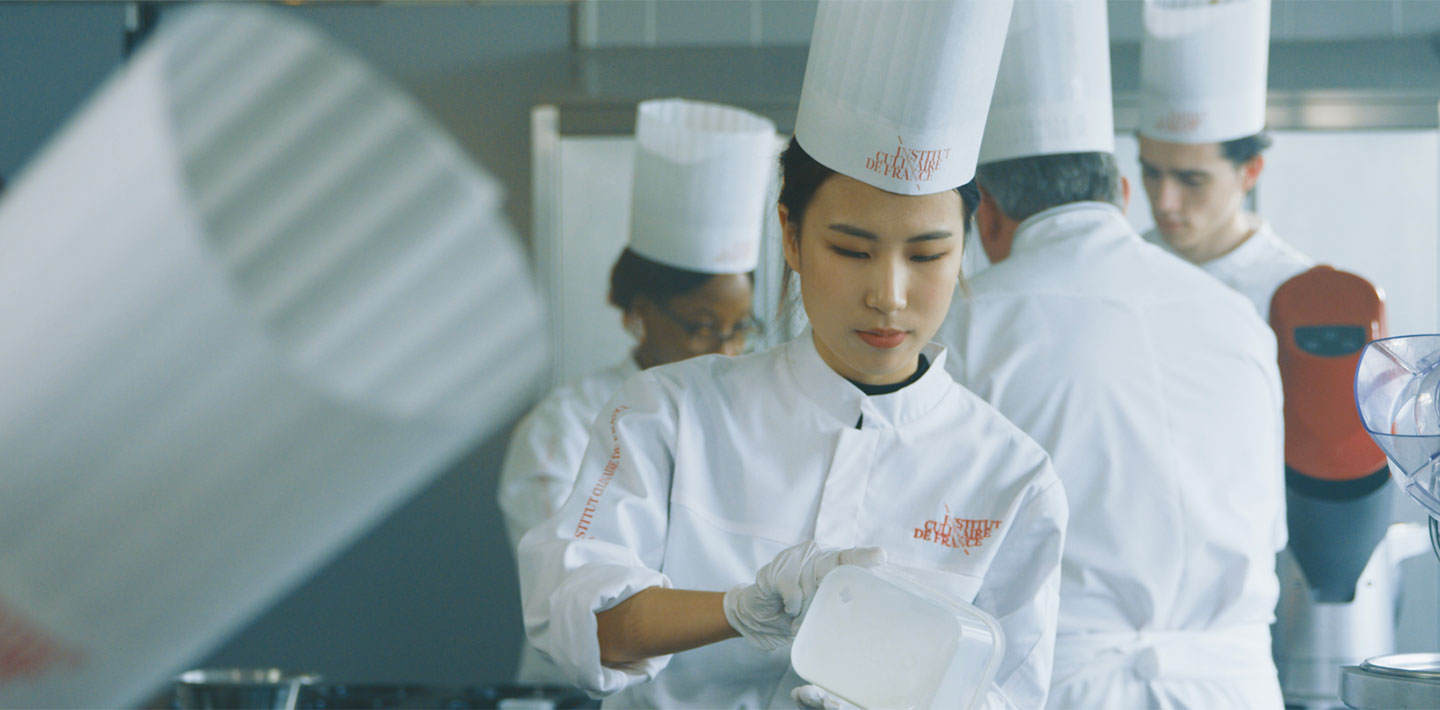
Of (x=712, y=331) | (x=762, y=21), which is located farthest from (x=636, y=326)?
(x=762, y=21)

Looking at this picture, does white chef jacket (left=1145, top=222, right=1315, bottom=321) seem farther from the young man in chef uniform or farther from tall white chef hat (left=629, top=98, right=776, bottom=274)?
tall white chef hat (left=629, top=98, right=776, bottom=274)

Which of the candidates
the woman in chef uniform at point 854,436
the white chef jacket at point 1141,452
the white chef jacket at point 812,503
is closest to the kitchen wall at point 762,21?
the white chef jacket at point 1141,452

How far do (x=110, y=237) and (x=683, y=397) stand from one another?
828 mm

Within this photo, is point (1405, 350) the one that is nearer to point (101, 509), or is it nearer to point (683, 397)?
point (683, 397)

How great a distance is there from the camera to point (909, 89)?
3.19 ft

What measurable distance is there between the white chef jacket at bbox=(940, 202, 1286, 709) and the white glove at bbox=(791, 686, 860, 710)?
1.60 feet

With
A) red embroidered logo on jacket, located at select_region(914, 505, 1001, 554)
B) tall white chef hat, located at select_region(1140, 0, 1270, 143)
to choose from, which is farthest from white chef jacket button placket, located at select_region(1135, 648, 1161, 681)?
tall white chef hat, located at select_region(1140, 0, 1270, 143)

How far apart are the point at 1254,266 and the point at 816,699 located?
134cm

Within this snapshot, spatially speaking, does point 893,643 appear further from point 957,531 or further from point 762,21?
point 762,21

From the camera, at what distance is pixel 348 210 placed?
175mm

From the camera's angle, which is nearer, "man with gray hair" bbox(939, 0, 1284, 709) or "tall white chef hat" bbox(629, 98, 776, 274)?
"man with gray hair" bbox(939, 0, 1284, 709)

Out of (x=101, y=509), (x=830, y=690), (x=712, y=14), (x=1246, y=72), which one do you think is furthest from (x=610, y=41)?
(x=101, y=509)

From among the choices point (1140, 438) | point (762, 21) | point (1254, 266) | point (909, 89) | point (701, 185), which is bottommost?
point (1140, 438)

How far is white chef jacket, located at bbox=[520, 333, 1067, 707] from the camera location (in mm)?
991
